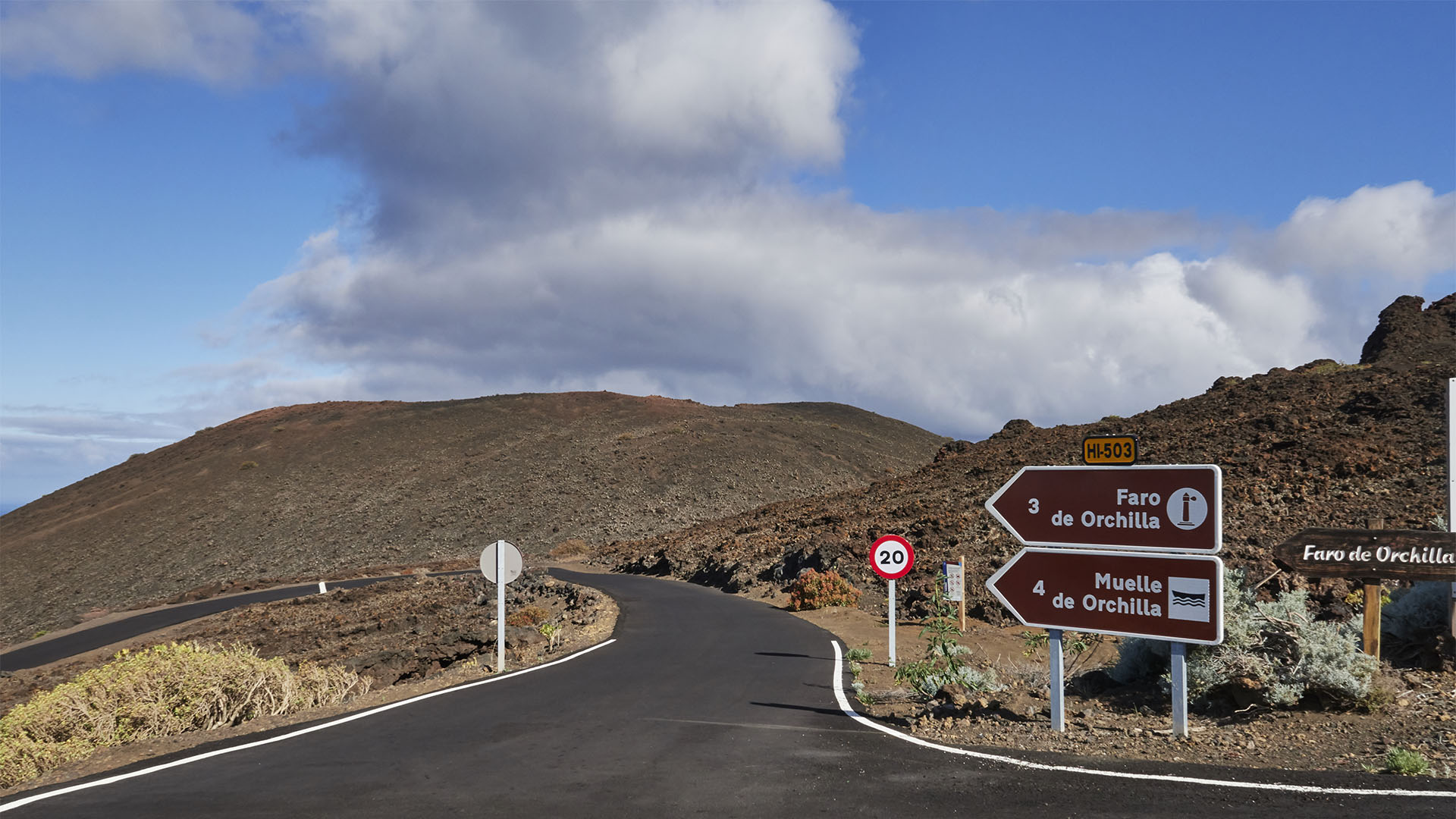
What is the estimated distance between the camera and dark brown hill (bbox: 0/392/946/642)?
58406mm

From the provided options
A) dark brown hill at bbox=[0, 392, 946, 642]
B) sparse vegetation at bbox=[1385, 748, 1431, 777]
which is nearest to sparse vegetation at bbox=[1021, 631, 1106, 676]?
sparse vegetation at bbox=[1385, 748, 1431, 777]

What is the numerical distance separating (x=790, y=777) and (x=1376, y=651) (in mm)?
6718

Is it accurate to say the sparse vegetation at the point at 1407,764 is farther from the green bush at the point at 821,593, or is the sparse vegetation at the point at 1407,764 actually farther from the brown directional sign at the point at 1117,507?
the green bush at the point at 821,593

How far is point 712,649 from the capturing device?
1697 centimetres

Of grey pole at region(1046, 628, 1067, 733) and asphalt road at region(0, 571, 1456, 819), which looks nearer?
asphalt road at region(0, 571, 1456, 819)

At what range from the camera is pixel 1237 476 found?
96.5 ft

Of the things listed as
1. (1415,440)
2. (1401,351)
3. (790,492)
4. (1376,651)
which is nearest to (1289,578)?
(1376,651)

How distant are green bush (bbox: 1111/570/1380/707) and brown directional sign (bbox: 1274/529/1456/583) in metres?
0.58

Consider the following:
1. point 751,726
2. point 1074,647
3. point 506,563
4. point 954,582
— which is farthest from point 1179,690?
point 506,563

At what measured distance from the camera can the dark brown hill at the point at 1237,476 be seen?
24719 millimetres

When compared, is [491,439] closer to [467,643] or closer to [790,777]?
[467,643]

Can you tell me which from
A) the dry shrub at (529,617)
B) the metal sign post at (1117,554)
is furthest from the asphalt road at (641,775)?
the dry shrub at (529,617)

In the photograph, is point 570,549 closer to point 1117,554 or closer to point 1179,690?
point 1117,554

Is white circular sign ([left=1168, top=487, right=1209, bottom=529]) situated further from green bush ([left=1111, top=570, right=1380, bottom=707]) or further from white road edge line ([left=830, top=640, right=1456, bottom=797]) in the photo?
white road edge line ([left=830, top=640, right=1456, bottom=797])
